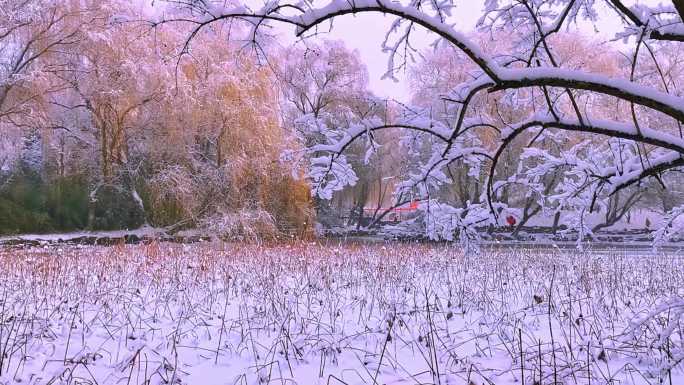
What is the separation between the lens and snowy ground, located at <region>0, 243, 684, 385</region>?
11.7 ft

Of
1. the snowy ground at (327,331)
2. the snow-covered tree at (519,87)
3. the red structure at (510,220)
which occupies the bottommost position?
the snowy ground at (327,331)

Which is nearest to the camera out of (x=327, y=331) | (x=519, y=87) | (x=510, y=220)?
(x=519, y=87)

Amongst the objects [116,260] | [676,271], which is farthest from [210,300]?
[676,271]

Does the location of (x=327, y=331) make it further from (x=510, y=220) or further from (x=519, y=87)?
(x=519, y=87)

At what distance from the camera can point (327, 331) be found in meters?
4.68

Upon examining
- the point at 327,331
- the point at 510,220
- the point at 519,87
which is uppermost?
the point at 519,87

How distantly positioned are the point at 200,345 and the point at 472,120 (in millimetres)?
2844

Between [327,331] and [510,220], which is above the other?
[510,220]

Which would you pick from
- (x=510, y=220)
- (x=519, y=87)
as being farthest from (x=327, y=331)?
(x=519, y=87)

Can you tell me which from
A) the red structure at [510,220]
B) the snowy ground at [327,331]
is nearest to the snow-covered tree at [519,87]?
the red structure at [510,220]

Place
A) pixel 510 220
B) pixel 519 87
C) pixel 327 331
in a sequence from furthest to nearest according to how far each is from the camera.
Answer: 1. pixel 510 220
2. pixel 327 331
3. pixel 519 87

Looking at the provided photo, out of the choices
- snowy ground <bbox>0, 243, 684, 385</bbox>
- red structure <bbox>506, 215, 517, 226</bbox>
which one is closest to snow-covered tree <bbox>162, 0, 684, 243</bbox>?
red structure <bbox>506, 215, 517, 226</bbox>

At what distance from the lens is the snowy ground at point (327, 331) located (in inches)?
140

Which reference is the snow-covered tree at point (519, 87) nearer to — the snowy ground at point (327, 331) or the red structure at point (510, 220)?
the red structure at point (510, 220)
